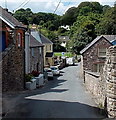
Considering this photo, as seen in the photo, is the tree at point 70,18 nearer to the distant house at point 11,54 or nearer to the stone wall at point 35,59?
the stone wall at point 35,59

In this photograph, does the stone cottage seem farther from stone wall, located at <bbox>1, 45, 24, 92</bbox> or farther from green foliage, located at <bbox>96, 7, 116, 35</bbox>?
green foliage, located at <bbox>96, 7, 116, 35</bbox>

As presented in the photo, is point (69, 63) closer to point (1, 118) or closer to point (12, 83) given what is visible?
point (12, 83)

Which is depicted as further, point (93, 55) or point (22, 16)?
point (22, 16)

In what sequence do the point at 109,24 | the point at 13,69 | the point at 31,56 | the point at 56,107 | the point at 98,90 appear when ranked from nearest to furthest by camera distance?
the point at 56,107, the point at 98,90, the point at 13,69, the point at 31,56, the point at 109,24

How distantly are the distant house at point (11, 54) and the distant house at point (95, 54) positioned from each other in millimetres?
15755

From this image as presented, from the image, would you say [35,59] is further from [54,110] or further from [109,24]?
[109,24]

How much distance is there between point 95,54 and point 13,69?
18566 millimetres

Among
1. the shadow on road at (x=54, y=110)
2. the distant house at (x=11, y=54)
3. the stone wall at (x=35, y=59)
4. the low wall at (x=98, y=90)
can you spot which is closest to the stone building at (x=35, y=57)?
the stone wall at (x=35, y=59)

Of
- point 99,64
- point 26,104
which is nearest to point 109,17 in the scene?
point 99,64

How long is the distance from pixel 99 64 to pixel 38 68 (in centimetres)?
875

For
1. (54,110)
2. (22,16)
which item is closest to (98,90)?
(54,110)

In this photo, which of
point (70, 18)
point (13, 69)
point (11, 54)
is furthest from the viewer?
point (70, 18)

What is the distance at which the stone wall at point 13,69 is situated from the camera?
25.8m

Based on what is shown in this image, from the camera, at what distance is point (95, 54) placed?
43438 millimetres
